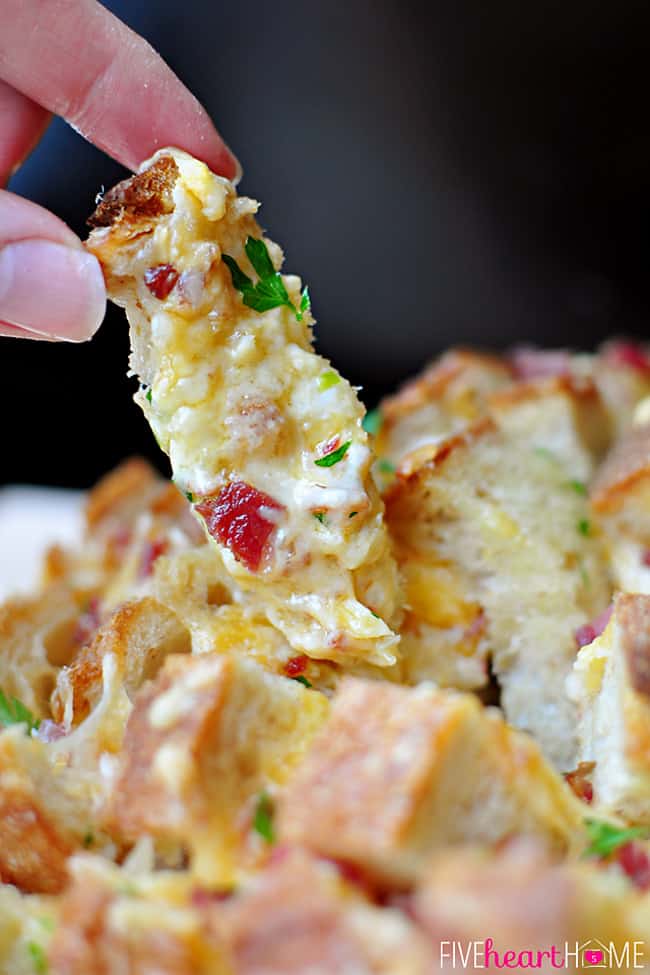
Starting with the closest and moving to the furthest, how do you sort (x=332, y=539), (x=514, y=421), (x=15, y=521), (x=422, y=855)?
(x=422, y=855)
(x=332, y=539)
(x=514, y=421)
(x=15, y=521)

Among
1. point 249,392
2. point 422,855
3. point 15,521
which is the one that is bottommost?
point 15,521

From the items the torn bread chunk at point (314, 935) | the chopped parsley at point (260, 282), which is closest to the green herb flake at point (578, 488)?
the chopped parsley at point (260, 282)

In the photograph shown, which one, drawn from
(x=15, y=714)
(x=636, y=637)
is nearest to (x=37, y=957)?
(x=15, y=714)

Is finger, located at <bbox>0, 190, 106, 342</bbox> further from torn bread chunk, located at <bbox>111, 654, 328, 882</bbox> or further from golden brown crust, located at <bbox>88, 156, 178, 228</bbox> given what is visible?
torn bread chunk, located at <bbox>111, 654, 328, 882</bbox>

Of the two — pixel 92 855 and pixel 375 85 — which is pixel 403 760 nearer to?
pixel 92 855

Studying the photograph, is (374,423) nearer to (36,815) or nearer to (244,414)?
(244,414)

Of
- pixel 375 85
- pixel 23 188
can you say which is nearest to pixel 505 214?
pixel 375 85
